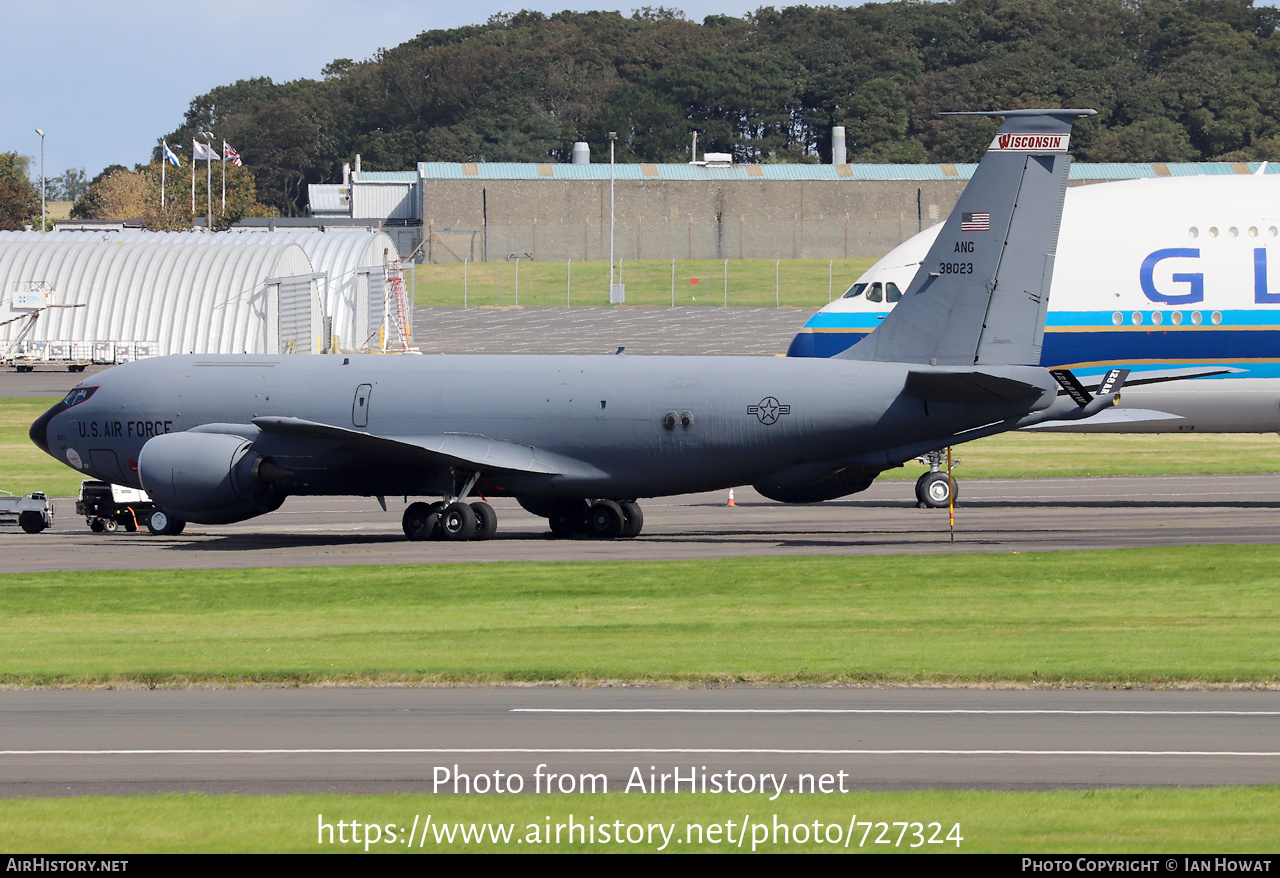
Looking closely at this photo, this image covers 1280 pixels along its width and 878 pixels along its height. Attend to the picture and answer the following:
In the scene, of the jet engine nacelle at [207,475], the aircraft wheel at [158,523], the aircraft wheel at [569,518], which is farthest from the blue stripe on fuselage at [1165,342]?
the aircraft wheel at [158,523]

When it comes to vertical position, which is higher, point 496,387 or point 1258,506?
point 496,387

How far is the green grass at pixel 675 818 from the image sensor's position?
36.3ft

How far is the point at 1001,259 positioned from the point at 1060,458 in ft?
80.9

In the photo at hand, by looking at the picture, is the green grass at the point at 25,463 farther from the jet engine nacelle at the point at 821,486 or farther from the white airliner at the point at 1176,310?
the white airliner at the point at 1176,310

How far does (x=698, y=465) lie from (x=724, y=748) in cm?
1878

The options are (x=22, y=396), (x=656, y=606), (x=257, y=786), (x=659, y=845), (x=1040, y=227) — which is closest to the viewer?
(x=659, y=845)

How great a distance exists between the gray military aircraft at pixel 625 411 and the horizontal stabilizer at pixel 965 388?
1.5 inches

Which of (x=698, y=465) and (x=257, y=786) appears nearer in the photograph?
(x=257, y=786)

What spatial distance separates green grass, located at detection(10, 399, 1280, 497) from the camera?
165ft

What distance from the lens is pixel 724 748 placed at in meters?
14.5

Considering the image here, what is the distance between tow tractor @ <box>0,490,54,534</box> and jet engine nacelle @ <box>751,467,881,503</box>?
54.1 feet

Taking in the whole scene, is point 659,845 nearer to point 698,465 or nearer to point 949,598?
point 949,598

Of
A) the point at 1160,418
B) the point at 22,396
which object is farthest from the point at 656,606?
the point at 22,396

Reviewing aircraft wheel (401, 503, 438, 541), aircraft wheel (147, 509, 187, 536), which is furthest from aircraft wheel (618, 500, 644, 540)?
aircraft wheel (147, 509, 187, 536)
